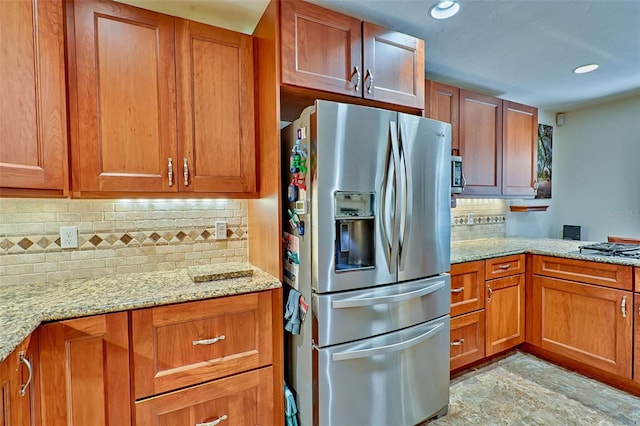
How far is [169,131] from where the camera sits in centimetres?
157

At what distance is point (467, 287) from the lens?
223 centimetres

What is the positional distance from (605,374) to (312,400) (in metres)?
2.20

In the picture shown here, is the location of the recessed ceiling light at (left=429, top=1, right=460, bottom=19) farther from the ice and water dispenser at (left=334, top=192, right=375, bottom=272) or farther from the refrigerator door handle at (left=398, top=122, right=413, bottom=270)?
the ice and water dispenser at (left=334, top=192, right=375, bottom=272)

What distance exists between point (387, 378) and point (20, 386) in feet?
4.79

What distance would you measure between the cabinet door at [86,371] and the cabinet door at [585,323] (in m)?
2.82

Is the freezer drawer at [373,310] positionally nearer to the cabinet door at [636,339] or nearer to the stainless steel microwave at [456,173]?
the stainless steel microwave at [456,173]

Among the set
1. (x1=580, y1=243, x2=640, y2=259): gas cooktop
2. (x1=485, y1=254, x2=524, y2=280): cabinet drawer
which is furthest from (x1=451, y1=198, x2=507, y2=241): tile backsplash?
(x1=580, y1=243, x2=640, y2=259): gas cooktop

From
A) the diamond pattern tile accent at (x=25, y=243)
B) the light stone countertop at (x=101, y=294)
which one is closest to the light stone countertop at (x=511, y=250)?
the light stone countertop at (x=101, y=294)

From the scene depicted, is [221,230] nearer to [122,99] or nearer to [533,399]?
[122,99]

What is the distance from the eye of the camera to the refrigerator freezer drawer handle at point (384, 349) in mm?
1480

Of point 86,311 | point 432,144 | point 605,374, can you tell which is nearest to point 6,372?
point 86,311

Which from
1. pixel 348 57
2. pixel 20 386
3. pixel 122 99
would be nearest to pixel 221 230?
pixel 122 99

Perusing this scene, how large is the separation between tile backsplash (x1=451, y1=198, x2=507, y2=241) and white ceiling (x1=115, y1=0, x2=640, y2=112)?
3.60ft

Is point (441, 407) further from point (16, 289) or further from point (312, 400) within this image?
point (16, 289)
